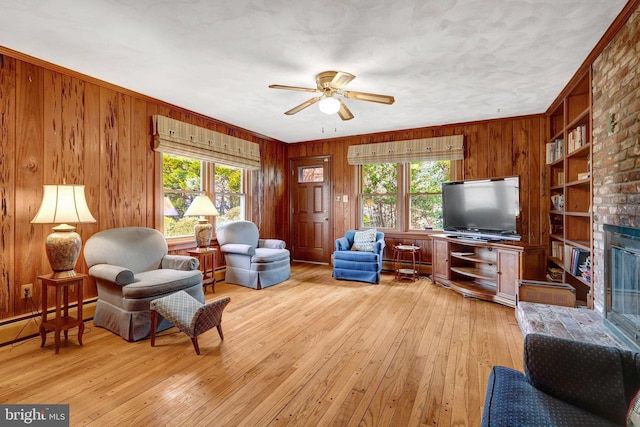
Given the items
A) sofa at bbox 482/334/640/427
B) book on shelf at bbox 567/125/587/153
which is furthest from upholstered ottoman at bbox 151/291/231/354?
book on shelf at bbox 567/125/587/153

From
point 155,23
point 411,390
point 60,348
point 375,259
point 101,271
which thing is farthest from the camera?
point 375,259

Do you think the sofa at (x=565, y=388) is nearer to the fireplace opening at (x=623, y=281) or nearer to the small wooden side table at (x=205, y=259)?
the fireplace opening at (x=623, y=281)

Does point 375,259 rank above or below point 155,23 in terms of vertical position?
below

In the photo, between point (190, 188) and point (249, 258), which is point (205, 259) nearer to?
point (249, 258)

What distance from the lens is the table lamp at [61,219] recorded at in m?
2.46

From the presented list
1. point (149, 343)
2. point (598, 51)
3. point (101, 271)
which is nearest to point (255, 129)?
point (101, 271)

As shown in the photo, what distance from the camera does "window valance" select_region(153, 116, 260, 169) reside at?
12.6 feet

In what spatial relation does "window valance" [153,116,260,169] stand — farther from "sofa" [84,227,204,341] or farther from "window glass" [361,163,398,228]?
"window glass" [361,163,398,228]

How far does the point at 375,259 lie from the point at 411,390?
8.89 ft

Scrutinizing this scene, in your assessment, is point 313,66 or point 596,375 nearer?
point 596,375

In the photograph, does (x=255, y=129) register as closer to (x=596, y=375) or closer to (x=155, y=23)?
(x=155, y=23)

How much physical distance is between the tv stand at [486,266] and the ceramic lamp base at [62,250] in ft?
13.7

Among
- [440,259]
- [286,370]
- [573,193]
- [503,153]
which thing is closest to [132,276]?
[286,370]

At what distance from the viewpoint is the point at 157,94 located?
3611mm
